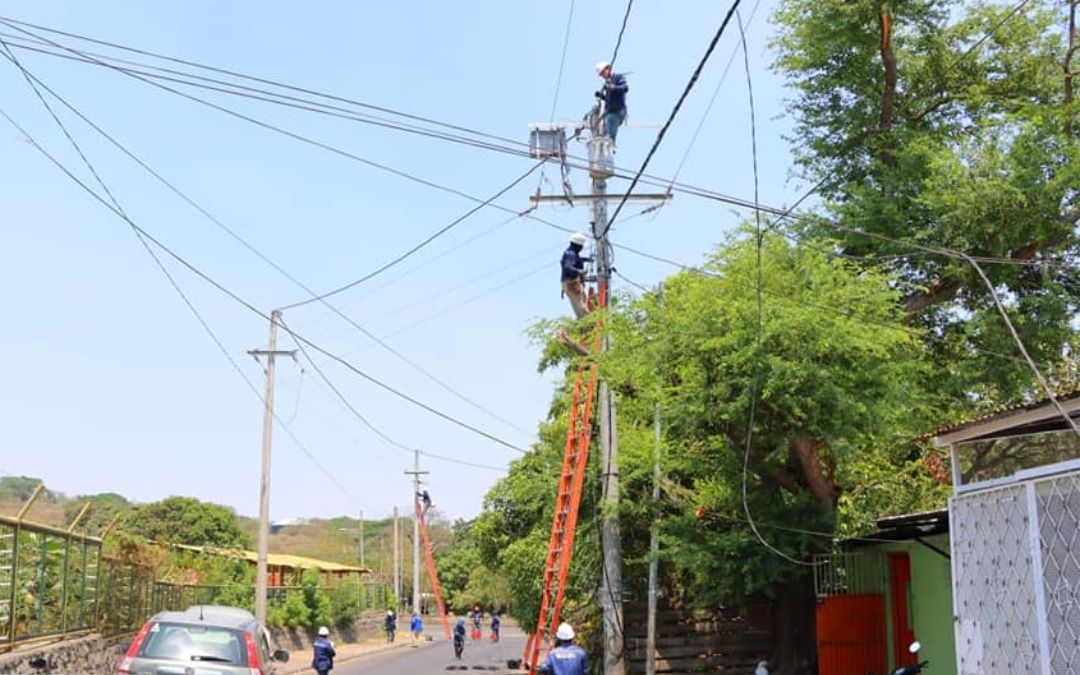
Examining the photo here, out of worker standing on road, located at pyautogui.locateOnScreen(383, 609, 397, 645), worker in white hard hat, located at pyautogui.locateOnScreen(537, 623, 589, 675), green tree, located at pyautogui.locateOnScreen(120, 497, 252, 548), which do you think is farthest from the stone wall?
green tree, located at pyautogui.locateOnScreen(120, 497, 252, 548)

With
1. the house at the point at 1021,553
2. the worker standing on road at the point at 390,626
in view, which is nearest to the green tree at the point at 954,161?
the house at the point at 1021,553

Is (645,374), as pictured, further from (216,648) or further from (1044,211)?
(1044,211)

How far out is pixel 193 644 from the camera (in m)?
12.7

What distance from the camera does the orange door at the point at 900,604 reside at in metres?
19.1

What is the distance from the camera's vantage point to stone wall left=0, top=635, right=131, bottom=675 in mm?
16078

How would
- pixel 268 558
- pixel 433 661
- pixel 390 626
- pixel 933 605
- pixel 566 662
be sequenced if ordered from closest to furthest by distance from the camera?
pixel 566 662 → pixel 933 605 → pixel 433 661 → pixel 268 558 → pixel 390 626

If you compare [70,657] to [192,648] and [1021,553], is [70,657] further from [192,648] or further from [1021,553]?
[1021,553]

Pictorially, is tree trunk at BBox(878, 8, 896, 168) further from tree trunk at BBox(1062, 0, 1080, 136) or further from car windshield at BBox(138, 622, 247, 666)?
car windshield at BBox(138, 622, 247, 666)

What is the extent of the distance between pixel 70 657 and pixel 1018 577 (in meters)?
15.9

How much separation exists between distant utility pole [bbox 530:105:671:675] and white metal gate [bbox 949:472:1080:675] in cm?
692

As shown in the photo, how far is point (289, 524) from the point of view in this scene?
440 feet

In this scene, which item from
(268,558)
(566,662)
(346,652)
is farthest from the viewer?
(268,558)

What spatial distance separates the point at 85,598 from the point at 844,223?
17.0 m

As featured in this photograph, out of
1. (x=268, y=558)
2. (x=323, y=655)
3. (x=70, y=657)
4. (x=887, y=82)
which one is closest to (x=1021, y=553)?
(x=887, y=82)
